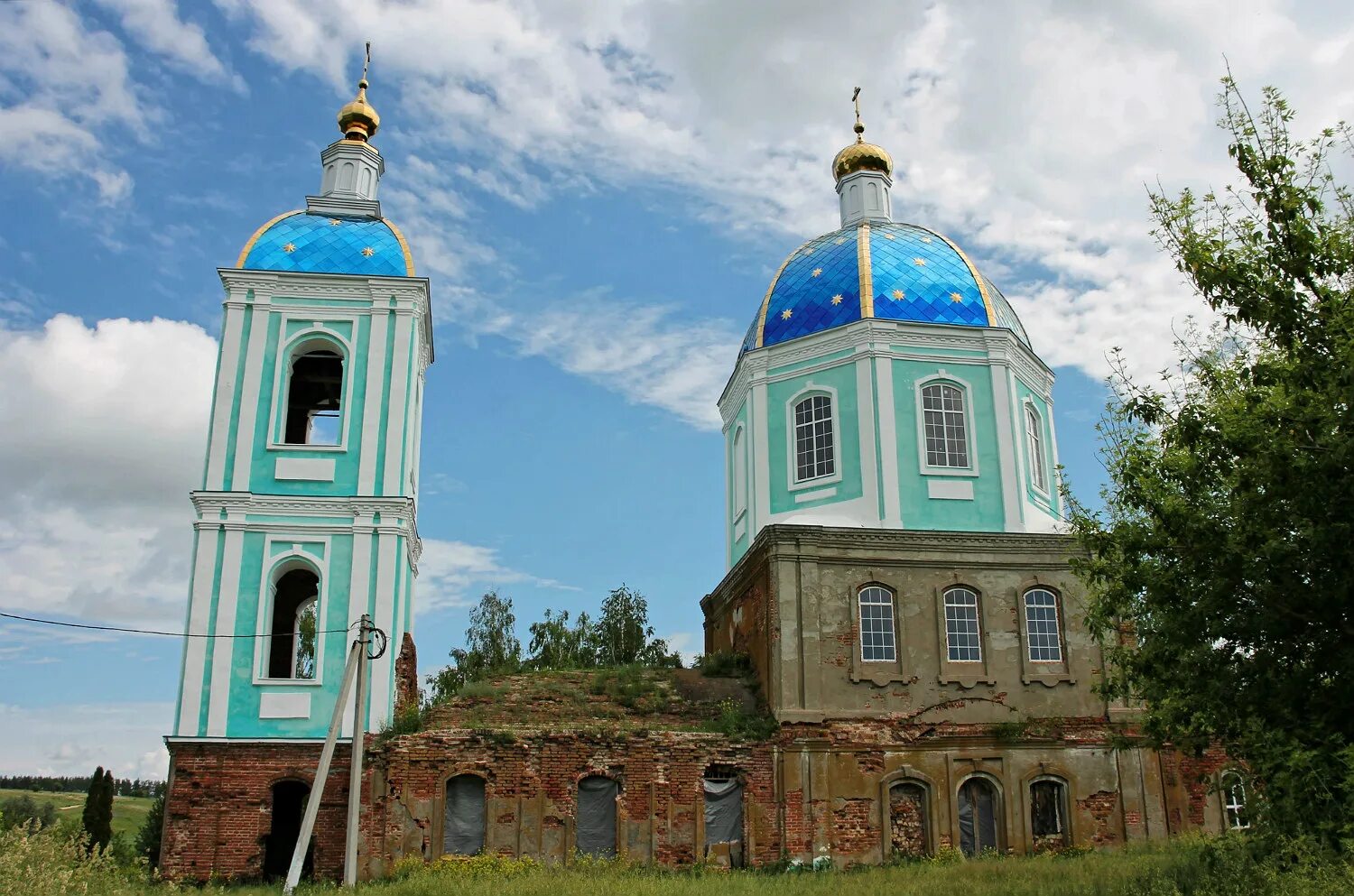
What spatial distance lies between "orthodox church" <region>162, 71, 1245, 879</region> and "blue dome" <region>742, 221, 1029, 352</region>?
0.07m

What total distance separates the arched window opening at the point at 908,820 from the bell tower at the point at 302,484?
29.0 feet

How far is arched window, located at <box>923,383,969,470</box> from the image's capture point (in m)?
22.4

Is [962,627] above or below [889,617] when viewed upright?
below

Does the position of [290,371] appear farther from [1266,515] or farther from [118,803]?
[118,803]

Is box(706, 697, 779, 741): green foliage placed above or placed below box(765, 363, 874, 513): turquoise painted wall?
below

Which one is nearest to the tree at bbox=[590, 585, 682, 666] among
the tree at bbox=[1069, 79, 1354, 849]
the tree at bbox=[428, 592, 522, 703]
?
the tree at bbox=[428, 592, 522, 703]

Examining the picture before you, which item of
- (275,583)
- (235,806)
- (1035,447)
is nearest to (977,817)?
(1035,447)

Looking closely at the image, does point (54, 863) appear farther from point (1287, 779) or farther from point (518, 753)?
point (1287, 779)

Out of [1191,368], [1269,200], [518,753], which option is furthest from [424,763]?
[1269,200]

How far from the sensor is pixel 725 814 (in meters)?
19.2

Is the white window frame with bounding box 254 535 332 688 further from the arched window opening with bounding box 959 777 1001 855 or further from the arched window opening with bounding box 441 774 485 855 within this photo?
the arched window opening with bounding box 959 777 1001 855

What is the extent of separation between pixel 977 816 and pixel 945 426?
732 cm

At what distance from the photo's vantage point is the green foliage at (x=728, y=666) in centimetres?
2197

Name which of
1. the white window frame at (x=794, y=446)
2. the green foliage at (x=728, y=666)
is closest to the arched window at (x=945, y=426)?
the white window frame at (x=794, y=446)
